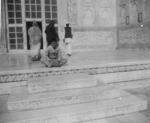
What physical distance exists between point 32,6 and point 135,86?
25.6 feet

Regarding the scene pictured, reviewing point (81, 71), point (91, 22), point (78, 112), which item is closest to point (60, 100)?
point (78, 112)

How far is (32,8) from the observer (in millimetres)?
9719

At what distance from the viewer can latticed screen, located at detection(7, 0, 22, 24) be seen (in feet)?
31.0

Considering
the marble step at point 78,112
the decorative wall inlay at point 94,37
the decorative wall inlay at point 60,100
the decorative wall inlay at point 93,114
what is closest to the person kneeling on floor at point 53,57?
the decorative wall inlay at point 60,100

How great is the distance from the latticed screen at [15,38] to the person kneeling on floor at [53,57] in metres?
6.19

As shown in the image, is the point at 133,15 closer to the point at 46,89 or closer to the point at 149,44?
the point at 149,44

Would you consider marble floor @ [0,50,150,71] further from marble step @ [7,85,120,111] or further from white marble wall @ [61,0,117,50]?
white marble wall @ [61,0,117,50]

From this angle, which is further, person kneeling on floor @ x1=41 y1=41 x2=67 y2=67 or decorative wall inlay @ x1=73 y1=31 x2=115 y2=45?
decorative wall inlay @ x1=73 y1=31 x2=115 y2=45

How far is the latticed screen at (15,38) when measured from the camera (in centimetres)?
963

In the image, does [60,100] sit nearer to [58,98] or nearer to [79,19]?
[58,98]

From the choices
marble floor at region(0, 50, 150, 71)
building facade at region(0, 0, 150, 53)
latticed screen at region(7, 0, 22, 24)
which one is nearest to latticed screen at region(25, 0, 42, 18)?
building facade at region(0, 0, 150, 53)

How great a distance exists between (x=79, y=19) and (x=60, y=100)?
8.41 metres

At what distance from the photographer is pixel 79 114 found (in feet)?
7.80

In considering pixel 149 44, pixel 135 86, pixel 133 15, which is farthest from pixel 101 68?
pixel 133 15
